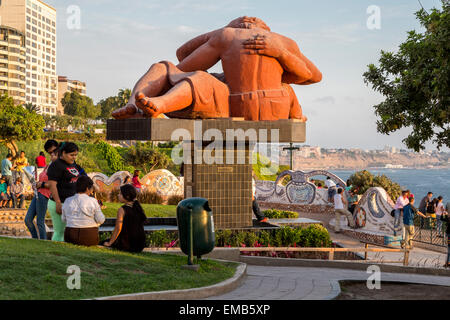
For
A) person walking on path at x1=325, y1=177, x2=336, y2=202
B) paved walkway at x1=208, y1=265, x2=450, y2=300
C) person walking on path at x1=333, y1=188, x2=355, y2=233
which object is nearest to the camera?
paved walkway at x1=208, y1=265, x2=450, y2=300

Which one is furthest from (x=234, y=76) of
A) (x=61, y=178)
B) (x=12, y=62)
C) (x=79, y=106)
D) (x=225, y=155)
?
(x=79, y=106)

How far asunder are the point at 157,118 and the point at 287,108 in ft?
11.2

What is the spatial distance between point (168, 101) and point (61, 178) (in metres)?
3.38

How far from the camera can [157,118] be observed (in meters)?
11.4

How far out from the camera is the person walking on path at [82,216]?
27.2 ft

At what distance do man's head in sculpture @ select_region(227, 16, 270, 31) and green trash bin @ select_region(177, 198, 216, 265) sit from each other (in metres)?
5.92

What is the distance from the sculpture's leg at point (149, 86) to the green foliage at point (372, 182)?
73.8ft

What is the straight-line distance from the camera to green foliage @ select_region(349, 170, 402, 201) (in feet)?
108

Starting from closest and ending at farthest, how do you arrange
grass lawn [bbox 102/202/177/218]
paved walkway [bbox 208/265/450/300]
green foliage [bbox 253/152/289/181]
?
1. paved walkway [bbox 208/265/450/300]
2. grass lawn [bbox 102/202/177/218]
3. green foliage [bbox 253/152/289/181]

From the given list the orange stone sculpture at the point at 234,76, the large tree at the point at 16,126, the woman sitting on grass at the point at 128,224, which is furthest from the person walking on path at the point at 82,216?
the large tree at the point at 16,126

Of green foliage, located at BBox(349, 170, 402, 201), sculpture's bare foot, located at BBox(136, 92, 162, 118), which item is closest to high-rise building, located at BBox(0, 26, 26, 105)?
green foliage, located at BBox(349, 170, 402, 201)

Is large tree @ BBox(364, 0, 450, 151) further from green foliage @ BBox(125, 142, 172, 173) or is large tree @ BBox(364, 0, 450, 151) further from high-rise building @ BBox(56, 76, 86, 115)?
high-rise building @ BBox(56, 76, 86, 115)

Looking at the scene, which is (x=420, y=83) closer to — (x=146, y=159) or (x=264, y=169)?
(x=146, y=159)
